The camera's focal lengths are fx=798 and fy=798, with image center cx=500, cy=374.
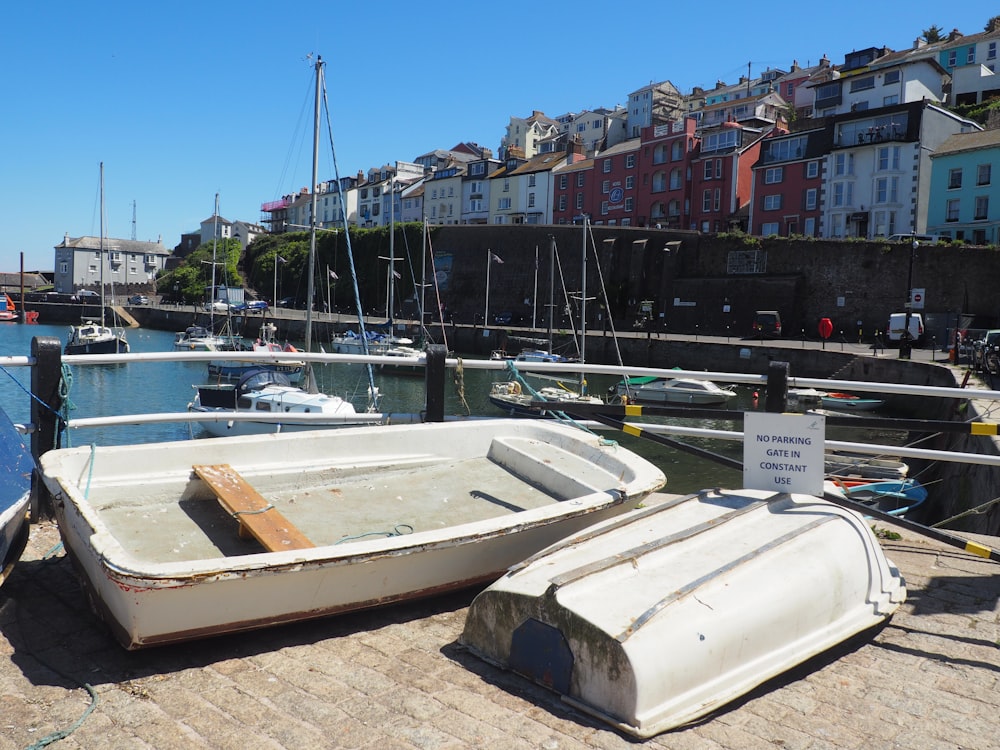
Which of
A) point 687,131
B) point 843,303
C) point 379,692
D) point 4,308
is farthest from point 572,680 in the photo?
point 4,308

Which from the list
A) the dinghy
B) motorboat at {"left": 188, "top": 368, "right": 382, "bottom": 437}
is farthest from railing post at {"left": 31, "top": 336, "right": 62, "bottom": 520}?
motorboat at {"left": 188, "top": 368, "right": 382, "bottom": 437}

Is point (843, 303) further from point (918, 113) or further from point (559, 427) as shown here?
point (559, 427)

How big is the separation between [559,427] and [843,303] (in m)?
42.9

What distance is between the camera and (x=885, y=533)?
502 centimetres

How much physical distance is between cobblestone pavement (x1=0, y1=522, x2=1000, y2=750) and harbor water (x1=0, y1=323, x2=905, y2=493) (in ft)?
38.4

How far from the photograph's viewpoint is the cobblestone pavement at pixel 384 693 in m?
2.55

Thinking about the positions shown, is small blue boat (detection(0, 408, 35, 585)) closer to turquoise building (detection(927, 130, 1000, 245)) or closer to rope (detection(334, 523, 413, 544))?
rope (detection(334, 523, 413, 544))

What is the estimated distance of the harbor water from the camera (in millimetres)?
19850

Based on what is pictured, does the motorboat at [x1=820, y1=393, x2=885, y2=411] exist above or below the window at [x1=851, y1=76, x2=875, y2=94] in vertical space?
below

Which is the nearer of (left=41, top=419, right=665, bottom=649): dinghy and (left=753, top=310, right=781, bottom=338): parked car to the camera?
(left=41, top=419, right=665, bottom=649): dinghy

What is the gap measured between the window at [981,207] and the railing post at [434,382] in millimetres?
47205

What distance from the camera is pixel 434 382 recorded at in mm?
5270

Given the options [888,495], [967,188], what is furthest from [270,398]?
[967,188]

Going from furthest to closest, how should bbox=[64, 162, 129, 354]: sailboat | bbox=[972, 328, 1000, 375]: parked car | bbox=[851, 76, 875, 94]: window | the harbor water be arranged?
bbox=[851, 76, 875, 94]: window < bbox=[64, 162, 129, 354]: sailboat < bbox=[972, 328, 1000, 375]: parked car < the harbor water
